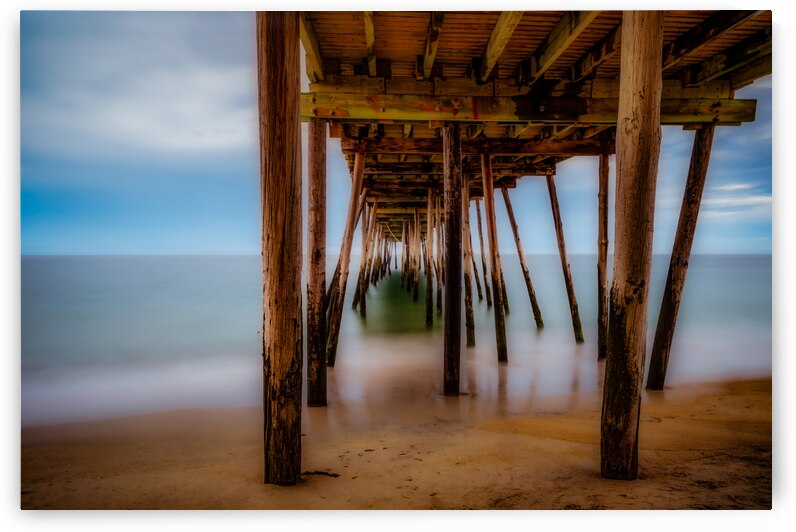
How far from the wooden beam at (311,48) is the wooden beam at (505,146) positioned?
6.58ft

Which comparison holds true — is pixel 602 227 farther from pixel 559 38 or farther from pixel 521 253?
pixel 521 253

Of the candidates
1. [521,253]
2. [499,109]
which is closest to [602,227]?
[499,109]

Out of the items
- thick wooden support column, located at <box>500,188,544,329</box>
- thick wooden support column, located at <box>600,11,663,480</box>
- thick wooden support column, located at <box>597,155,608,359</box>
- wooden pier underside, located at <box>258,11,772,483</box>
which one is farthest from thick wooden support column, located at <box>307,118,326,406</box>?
thick wooden support column, located at <box>500,188,544,329</box>

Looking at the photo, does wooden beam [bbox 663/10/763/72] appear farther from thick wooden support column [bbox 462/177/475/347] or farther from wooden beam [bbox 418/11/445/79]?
thick wooden support column [bbox 462/177/475/347]

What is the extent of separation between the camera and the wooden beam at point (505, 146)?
6.00 metres

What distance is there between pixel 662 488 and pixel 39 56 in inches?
162

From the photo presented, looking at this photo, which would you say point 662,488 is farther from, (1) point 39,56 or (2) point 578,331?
(2) point 578,331

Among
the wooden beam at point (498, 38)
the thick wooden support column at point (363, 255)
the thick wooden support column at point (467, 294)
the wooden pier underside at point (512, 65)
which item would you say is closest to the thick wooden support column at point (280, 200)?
the wooden pier underside at point (512, 65)

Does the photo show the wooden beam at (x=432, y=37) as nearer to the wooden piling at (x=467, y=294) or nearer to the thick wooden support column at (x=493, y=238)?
the thick wooden support column at (x=493, y=238)

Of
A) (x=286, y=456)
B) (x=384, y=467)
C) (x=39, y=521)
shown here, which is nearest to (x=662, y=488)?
(x=384, y=467)

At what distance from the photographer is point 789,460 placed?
9.25 ft

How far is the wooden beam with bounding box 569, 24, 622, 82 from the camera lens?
11.3 ft

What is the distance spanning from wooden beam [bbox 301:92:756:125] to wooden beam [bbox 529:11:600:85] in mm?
379

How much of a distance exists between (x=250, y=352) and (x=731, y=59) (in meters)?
6.78
